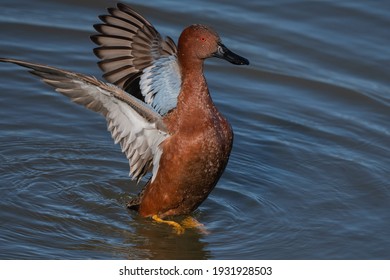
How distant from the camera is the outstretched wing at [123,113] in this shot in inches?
282

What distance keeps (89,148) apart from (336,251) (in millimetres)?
2728

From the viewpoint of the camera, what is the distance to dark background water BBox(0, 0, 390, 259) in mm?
7766

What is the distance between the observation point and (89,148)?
916 centimetres

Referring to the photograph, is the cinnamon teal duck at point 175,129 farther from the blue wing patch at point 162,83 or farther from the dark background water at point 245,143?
the dark background water at point 245,143

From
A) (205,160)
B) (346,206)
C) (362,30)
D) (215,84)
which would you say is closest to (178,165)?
(205,160)

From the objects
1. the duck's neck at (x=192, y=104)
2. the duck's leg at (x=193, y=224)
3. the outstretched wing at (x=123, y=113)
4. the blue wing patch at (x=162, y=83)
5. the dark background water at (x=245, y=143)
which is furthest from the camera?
the blue wing patch at (x=162, y=83)

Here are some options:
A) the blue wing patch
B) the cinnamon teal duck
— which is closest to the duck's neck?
the cinnamon teal duck

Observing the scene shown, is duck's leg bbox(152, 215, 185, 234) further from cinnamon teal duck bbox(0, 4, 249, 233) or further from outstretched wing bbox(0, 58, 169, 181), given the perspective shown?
outstretched wing bbox(0, 58, 169, 181)

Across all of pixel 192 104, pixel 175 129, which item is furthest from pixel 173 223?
pixel 192 104

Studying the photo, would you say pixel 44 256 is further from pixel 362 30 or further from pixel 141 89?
pixel 362 30

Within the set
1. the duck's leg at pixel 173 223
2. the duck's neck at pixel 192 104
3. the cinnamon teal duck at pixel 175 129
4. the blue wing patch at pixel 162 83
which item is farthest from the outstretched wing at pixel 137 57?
the duck's leg at pixel 173 223

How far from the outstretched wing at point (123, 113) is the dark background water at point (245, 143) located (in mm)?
620

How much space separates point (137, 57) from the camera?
862cm

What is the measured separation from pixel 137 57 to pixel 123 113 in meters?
1.20
